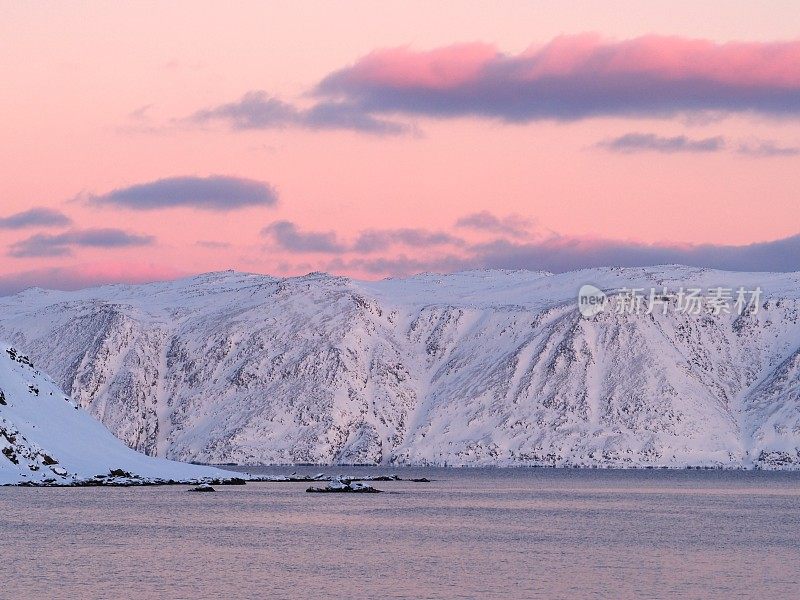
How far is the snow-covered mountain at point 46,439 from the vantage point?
149m

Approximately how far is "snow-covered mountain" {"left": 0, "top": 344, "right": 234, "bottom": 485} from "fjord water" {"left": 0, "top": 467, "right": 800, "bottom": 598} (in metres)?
2.92

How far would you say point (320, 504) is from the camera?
141 meters

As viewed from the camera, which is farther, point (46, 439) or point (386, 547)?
point (46, 439)

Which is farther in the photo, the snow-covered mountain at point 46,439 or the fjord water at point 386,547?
the snow-covered mountain at point 46,439

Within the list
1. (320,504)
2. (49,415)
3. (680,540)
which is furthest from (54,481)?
(680,540)

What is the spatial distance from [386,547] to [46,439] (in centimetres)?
7618

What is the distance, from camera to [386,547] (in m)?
88.9

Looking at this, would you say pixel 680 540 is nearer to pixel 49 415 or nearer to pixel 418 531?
pixel 418 531

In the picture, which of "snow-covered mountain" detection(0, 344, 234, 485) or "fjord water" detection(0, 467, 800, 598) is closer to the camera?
"fjord water" detection(0, 467, 800, 598)

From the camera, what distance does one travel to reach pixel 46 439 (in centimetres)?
15462

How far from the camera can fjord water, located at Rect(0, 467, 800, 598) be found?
67062 millimetres

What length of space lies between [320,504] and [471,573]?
6832 centimetres

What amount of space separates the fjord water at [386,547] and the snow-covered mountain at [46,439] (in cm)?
292

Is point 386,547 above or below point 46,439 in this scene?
below
